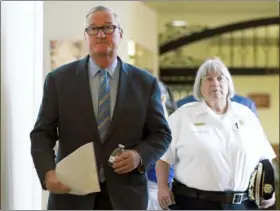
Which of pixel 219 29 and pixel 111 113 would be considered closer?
pixel 111 113

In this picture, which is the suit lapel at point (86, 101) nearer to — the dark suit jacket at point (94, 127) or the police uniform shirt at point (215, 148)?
→ the dark suit jacket at point (94, 127)

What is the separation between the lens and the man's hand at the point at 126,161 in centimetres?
168

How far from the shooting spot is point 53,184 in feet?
5.40

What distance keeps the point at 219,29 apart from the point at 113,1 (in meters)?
3.11

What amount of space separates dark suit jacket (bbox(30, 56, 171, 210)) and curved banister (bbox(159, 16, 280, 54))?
16.3 feet

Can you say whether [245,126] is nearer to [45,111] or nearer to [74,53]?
[45,111]

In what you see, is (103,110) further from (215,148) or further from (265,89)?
(265,89)

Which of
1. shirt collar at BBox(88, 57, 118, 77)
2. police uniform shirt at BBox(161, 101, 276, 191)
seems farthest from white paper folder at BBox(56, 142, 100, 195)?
police uniform shirt at BBox(161, 101, 276, 191)

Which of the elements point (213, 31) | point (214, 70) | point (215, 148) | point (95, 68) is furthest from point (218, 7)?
point (95, 68)

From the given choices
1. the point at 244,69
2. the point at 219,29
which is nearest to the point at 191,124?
the point at 219,29

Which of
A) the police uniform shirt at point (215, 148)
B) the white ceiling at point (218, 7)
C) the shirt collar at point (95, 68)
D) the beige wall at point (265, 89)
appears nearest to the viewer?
the shirt collar at point (95, 68)

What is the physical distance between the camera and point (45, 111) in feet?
5.60

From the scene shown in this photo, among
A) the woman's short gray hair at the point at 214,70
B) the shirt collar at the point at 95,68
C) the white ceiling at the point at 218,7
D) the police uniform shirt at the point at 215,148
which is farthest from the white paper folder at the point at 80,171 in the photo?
the white ceiling at the point at 218,7

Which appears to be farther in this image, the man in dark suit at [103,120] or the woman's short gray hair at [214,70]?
the woman's short gray hair at [214,70]
